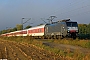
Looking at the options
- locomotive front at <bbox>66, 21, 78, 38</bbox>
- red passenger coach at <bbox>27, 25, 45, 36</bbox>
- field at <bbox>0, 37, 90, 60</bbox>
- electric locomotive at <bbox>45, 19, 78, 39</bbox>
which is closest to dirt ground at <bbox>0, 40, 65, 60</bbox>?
field at <bbox>0, 37, 90, 60</bbox>

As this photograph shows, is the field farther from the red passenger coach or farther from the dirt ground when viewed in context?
the red passenger coach

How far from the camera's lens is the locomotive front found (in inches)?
1457

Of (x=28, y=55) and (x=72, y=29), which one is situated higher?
(x=72, y=29)

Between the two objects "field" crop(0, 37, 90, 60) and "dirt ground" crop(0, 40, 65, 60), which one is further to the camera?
"dirt ground" crop(0, 40, 65, 60)

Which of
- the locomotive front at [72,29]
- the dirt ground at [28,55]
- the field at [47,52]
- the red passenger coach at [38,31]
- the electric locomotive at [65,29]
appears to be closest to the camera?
the field at [47,52]

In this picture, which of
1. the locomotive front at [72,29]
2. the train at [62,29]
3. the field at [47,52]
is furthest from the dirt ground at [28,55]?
the train at [62,29]

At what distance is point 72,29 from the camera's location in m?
37.4

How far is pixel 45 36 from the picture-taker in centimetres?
4994

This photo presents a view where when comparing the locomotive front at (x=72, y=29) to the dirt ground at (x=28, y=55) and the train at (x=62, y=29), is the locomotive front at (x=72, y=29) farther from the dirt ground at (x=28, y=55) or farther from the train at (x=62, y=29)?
the dirt ground at (x=28, y=55)

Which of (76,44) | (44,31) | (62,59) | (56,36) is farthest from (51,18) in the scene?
(62,59)

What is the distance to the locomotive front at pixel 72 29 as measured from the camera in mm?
37000

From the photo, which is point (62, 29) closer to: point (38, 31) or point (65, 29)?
point (65, 29)

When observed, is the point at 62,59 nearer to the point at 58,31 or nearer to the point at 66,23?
the point at 66,23

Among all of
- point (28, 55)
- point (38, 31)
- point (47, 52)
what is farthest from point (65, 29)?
point (28, 55)
